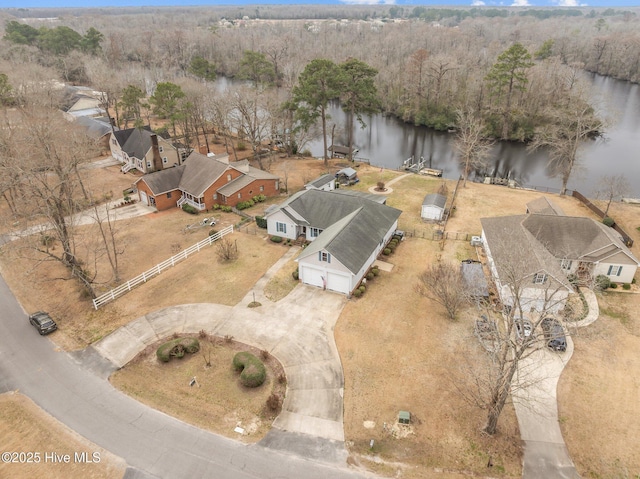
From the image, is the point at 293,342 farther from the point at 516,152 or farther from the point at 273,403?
the point at 516,152

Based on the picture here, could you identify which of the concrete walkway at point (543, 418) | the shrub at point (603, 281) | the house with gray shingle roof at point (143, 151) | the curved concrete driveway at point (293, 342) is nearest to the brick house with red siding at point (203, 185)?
the house with gray shingle roof at point (143, 151)

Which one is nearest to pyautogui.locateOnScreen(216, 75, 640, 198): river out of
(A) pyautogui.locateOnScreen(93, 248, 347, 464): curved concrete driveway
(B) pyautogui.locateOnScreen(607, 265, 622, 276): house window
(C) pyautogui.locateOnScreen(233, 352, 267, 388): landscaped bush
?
(B) pyautogui.locateOnScreen(607, 265, 622, 276): house window

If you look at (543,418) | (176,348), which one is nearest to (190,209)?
(176,348)

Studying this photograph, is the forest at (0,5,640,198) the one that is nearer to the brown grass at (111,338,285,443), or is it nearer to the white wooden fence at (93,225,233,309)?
the white wooden fence at (93,225,233,309)

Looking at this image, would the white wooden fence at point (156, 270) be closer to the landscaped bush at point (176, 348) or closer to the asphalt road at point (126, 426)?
the asphalt road at point (126, 426)

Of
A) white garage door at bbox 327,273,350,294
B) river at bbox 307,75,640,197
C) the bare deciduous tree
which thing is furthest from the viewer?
river at bbox 307,75,640,197
